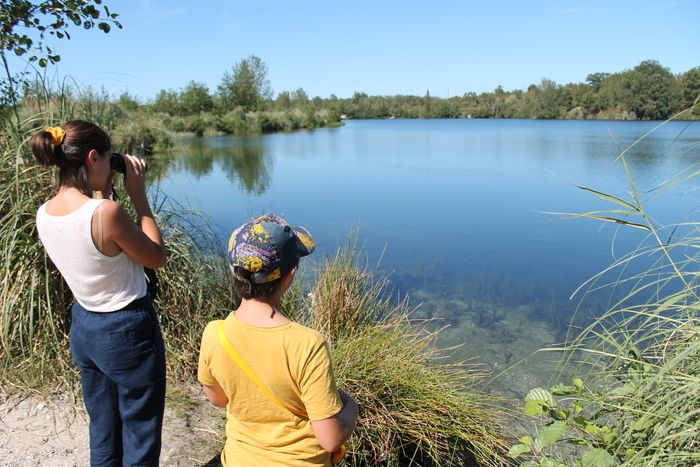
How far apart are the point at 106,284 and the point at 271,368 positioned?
0.88 m

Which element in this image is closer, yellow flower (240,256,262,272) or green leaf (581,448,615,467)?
yellow flower (240,256,262,272)

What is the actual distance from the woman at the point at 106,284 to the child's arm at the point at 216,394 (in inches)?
22.9

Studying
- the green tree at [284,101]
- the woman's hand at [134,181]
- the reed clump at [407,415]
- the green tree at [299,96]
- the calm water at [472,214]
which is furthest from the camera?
the green tree at [299,96]

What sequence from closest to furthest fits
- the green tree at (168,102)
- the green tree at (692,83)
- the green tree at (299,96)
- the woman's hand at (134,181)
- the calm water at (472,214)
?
the woman's hand at (134,181) < the green tree at (692,83) < the calm water at (472,214) < the green tree at (168,102) < the green tree at (299,96)

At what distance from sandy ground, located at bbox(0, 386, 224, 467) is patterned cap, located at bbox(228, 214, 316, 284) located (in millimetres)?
1719

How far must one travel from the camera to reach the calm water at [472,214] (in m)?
5.72

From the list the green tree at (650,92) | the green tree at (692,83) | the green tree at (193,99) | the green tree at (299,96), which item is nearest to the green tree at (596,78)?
the green tree at (650,92)

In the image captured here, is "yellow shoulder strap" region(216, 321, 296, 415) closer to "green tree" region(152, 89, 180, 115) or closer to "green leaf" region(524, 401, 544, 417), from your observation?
"green leaf" region(524, 401, 544, 417)

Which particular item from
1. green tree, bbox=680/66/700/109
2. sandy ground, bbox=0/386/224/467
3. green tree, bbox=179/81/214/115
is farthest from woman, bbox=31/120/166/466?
green tree, bbox=179/81/214/115

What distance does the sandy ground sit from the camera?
2.47 m

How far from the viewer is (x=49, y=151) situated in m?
1.68

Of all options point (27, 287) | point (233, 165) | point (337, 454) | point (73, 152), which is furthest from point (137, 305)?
point (233, 165)

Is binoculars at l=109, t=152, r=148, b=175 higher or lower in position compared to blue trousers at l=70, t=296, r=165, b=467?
higher

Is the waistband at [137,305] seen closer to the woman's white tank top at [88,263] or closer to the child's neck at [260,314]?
the woman's white tank top at [88,263]
